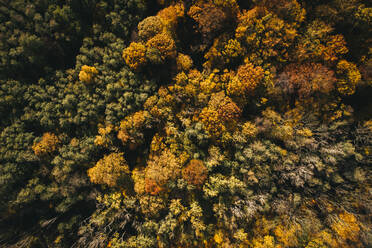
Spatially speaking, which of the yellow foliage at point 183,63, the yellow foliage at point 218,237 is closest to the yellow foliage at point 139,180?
the yellow foliage at point 218,237

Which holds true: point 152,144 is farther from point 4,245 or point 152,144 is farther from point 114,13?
point 4,245

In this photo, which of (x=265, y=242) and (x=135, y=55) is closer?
(x=135, y=55)

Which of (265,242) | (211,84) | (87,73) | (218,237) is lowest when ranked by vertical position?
(265,242)

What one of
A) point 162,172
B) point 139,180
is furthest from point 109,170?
point 162,172

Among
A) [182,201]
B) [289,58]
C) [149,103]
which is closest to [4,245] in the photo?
[182,201]

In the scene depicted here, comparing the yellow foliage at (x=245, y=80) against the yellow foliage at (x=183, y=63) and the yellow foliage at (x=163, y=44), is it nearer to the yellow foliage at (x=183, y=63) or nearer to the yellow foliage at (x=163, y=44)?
the yellow foliage at (x=183, y=63)

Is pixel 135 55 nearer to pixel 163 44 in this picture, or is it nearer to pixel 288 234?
pixel 163 44
